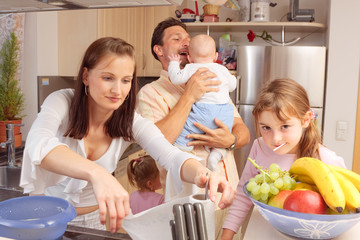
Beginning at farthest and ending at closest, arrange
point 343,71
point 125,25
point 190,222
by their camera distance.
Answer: point 343,71 → point 125,25 → point 190,222

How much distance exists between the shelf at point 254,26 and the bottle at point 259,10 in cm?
7

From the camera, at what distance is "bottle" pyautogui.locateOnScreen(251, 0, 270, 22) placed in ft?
12.3

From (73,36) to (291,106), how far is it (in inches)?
69.8

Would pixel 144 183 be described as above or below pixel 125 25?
below

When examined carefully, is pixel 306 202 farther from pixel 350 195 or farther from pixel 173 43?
pixel 173 43

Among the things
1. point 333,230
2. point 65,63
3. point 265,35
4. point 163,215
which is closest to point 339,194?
point 333,230

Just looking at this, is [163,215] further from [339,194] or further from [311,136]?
[311,136]

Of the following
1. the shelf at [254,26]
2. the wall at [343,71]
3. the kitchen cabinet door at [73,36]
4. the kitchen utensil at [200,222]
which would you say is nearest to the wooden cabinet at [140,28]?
the kitchen cabinet door at [73,36]

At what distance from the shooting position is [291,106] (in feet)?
3.98

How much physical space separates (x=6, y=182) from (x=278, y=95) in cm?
141

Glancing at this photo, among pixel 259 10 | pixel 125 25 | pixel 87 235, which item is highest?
pixel 259 10

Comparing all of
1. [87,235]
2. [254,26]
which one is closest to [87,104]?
[87,235]

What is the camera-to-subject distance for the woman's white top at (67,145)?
98cm

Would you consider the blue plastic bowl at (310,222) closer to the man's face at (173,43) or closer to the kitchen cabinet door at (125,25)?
the man's face at (173,43)
